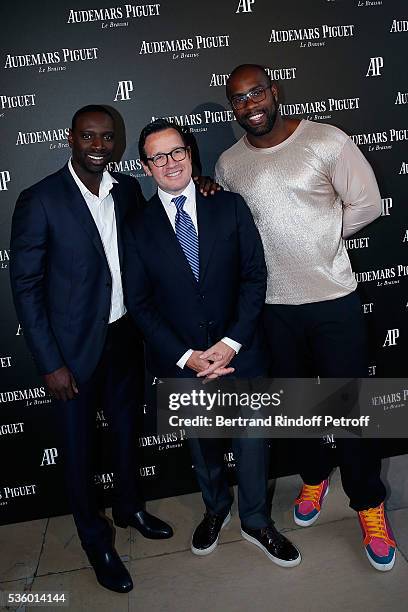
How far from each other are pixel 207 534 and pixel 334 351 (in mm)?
998

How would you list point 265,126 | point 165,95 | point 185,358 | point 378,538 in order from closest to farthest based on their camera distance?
point 265,126 < point 185,358 < point 378,538 < point 165,95

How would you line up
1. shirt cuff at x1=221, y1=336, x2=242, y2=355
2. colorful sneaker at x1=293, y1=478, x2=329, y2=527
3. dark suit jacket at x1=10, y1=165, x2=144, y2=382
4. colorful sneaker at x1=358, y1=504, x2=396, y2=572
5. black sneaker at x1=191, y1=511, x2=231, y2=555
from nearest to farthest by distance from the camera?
dark suit jacket at x1=10, y1=165, x2=144, y2=382 < shirt cuff at x1=221, y1=336, x2=242, y2=355 < colorful sneaker at x1=358, y1=504, x2=396, y2=572 < black sneaker at x1=191, y1=511, x2=231, y2=555 < colorful sneaker at x1=293, y1=478, x2=329, y2=527

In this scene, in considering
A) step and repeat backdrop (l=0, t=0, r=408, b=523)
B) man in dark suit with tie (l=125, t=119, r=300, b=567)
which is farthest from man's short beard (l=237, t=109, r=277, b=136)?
step and repeat backdrop (l=0, t=0, r=408, b=523)

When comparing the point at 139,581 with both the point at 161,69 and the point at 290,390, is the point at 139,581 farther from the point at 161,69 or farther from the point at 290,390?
the point at 161,69

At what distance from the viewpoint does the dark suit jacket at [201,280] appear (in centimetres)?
226

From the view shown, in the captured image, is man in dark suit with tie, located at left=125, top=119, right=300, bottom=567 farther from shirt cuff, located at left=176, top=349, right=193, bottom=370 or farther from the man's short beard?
the man's short beard

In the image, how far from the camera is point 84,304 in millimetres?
2346

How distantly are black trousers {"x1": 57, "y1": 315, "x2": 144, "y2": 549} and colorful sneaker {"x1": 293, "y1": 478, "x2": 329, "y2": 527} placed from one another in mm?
772

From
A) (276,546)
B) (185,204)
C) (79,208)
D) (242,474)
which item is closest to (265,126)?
(185,204)

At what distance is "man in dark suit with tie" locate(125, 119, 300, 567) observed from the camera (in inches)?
87.5

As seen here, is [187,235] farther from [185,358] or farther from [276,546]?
[276,546]

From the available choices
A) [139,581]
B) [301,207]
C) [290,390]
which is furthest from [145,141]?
[139,581]

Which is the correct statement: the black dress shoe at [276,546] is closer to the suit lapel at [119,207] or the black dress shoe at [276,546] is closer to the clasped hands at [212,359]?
the clasped hands at [212,359]

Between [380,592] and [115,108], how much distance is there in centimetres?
229
